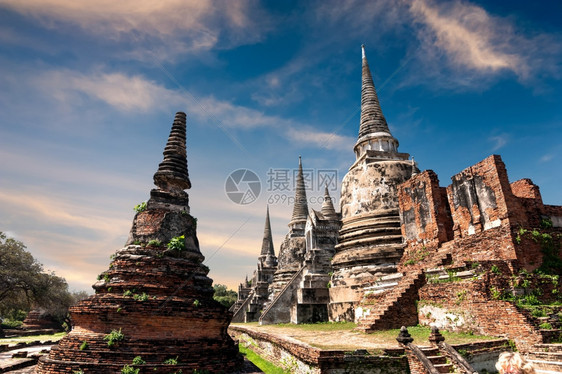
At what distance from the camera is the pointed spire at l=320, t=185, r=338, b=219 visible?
98.9ft

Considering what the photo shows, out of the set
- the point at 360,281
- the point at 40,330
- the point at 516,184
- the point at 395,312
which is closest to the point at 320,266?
the point at 360,281

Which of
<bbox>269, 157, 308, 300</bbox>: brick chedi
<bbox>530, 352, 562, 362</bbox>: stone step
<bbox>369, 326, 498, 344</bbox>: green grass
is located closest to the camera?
<bbox>530, 352, 562, 362</bbox>: stone step

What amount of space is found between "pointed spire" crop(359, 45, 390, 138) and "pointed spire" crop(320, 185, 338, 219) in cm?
871

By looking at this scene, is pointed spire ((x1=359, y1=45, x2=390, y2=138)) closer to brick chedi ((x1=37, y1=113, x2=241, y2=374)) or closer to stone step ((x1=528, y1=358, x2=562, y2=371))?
brick chedi ((x1=37, y1=113, x2=241, y2=374))

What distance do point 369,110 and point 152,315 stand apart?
19.9m

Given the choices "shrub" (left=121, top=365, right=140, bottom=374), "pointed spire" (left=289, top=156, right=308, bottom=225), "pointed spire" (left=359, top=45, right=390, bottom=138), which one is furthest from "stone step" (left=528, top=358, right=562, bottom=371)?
"pointed spire" (left=289, top=156, right=308, bottom=225)

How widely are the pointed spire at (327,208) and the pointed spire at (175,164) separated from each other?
1831 centimetres

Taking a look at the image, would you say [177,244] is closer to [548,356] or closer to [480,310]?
[480,310]

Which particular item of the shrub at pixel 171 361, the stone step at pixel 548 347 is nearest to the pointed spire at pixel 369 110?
the stone step at pixel 548 347

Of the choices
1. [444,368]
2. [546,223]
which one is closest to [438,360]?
[444,368]

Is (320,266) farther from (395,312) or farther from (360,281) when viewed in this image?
(395,312)

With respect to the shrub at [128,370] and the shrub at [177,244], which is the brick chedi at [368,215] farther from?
the shrub at [128,370]

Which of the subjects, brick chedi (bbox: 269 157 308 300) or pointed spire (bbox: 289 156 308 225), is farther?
pointed spire (bbox: 289 156 308 225)

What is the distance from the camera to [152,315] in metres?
9.06
